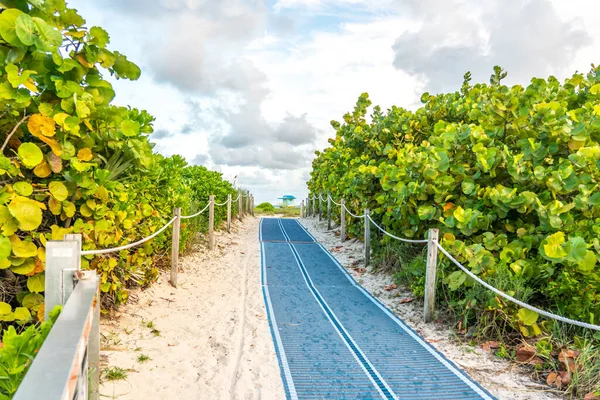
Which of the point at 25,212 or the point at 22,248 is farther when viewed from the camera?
the point at 22,248

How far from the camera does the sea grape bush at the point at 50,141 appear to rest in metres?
3.08

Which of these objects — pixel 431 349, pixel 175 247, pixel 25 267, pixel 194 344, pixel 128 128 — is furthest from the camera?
pixel 175 247

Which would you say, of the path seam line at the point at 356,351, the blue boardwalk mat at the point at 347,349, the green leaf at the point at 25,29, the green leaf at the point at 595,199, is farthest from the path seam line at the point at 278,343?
the green leaf at the point at 595,199

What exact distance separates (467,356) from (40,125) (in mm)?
4737

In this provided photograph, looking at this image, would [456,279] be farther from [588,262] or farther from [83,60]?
[83,60]

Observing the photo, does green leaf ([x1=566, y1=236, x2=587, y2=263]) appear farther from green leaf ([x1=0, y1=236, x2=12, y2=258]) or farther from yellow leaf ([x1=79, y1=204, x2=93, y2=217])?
green leaf ([x1=0, y1=236, x2=12, y2=258])

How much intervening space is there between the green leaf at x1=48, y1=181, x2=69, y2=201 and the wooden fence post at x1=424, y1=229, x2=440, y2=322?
14.4ft

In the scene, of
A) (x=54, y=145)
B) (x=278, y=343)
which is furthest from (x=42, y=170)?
(x=278, y=343)

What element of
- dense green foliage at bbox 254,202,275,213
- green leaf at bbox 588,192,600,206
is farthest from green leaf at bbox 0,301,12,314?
dense green foliage at bbox 254,202,275,213

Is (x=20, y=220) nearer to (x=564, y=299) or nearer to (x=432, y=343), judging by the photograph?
(x=432, y=343)

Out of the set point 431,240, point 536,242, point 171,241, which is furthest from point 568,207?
point 171,241

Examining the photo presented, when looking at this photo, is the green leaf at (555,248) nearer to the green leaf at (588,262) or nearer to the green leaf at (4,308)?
the green leaf at (588,262)

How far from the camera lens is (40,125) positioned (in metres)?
3.32

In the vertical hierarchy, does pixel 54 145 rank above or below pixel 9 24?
below
